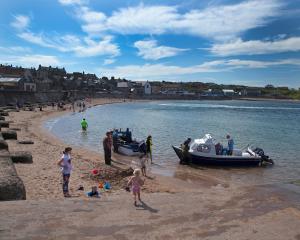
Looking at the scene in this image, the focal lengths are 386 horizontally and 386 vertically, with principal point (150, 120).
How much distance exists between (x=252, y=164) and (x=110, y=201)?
15.2 m

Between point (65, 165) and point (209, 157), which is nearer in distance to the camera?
point (65, 165)

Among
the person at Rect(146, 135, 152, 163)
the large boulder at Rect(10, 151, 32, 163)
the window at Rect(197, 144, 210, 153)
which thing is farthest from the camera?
the window at Rect(197, 144, 210, 153)

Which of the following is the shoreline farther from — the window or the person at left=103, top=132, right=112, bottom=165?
the window

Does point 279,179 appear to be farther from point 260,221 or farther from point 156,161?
point 260,221

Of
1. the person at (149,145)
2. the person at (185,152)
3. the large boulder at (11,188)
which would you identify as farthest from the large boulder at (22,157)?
the person at (185,152)

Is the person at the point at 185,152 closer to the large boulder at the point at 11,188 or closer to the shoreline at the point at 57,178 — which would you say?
the shoreline at the point at 57,178

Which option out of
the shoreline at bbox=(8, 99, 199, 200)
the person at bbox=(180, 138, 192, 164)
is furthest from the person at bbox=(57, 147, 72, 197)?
the person at bbox=(180, 138, 192, 164)

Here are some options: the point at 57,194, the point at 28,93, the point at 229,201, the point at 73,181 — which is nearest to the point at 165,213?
the point at 229,201

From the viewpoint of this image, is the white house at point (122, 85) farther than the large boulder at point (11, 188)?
Answer: Yes

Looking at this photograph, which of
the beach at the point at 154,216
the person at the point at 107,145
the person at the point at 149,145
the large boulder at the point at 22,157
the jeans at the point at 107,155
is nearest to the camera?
the beach at the point at 154,216

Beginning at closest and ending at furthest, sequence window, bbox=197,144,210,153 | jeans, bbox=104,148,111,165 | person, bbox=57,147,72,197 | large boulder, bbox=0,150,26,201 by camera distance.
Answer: large boulder, bbox=0,150,26,201 < person, bbox=57,147,72,197 < jeans, bbox=104,148,111,165 < window, bbox=197,144,210,153

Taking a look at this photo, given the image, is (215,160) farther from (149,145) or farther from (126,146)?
(126,146)

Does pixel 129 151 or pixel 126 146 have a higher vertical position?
pixel 126 146


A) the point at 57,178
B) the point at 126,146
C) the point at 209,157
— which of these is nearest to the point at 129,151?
the point at 126,146
